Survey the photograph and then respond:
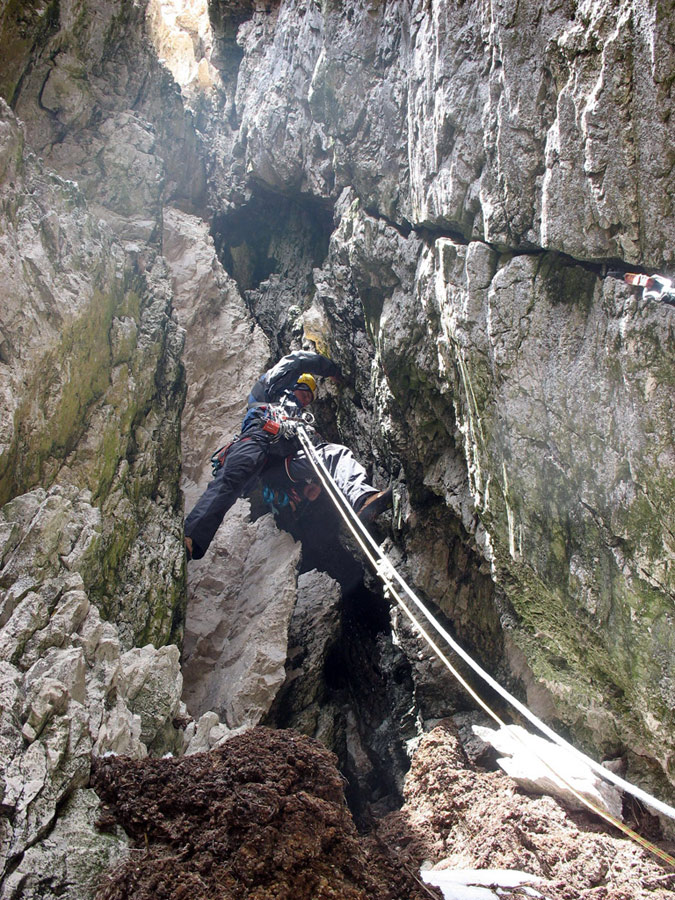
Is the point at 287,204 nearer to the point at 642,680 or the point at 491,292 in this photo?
the point at 491,292

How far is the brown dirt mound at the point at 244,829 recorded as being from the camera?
252 centimetres

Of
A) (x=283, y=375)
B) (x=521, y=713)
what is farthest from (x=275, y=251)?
(x=521, y=713)

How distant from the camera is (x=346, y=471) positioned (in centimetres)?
566

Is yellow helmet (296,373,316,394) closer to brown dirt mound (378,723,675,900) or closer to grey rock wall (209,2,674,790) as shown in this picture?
grey rock wall (209,2,674,790)

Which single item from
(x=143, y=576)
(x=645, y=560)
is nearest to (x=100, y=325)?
(x=143, y=576)

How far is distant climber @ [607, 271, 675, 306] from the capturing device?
2.61 m

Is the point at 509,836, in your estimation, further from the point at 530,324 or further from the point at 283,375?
the point at 283,375

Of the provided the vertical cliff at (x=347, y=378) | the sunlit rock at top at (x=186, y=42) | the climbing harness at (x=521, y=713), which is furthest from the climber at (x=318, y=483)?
the sunlit rock at top at (x=186, y=42)

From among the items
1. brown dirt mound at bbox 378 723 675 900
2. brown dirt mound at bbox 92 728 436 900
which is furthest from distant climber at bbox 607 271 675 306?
brown dirt mound at bbox 92 728 436 900

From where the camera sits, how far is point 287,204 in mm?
9672

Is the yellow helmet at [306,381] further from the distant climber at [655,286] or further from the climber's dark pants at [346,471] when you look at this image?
the distant climber at [655,286]

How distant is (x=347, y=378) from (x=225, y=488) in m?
2.53

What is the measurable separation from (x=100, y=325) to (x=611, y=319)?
16.5ft

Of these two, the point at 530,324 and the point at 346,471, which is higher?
the point at 530,324
